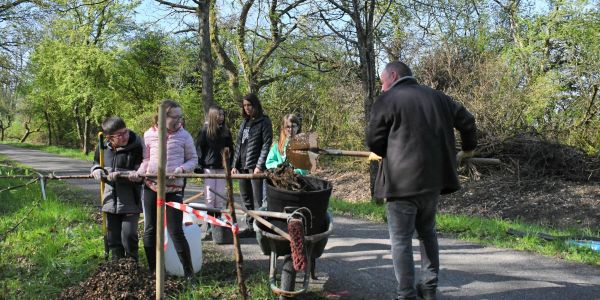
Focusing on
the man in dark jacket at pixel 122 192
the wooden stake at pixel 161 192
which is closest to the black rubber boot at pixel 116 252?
the man in dark jacket at pixel 122 192

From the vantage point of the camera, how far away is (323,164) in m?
19.5

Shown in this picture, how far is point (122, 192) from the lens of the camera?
15.3 feet

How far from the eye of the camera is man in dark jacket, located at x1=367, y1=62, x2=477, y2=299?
350 centimetres

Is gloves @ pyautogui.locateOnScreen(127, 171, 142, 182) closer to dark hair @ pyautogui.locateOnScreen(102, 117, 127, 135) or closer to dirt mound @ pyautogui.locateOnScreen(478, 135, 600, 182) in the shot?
dark hair @ pyautogui.locateOnScreen(102, 117, 127, 135)

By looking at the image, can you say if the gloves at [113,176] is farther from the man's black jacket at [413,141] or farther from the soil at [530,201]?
the soil at [530,201]

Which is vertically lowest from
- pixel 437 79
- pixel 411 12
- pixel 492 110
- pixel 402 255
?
pixel 402 255

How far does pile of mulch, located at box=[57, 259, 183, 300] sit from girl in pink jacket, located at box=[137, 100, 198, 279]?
15.9 inches

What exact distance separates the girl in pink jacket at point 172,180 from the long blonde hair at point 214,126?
165 centimetres

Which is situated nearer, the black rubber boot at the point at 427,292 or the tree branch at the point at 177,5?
the black rubber boot at the point at 427,292

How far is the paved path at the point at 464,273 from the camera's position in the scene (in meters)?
4.39

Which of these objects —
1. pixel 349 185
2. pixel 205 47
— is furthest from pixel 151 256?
pixel 349 185

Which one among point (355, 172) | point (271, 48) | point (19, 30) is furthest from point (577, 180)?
point (19, 30)

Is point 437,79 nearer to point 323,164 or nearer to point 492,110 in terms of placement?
point 492,110

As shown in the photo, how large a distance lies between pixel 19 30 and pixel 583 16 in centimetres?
2018
